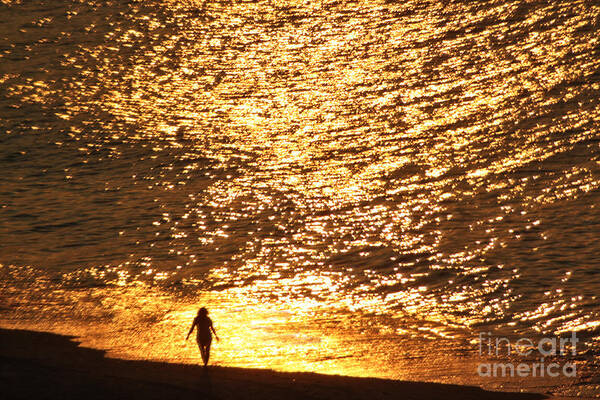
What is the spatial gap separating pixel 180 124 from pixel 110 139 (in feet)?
12.4

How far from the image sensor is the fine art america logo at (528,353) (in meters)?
23.9

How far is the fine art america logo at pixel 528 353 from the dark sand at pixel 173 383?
→ 1451 millimetres

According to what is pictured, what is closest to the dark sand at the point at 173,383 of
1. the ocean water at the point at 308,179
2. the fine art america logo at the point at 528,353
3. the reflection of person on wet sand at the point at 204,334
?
the reflection of person on wet sand at the point at 204,334

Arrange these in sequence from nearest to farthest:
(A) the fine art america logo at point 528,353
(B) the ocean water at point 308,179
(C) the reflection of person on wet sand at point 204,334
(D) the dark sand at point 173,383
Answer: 1. (D) the dark sand at point 173,383
2. (C) the reflection of person on wet sand at point 204,334
3. (A) the fine art america logo at point 528,353
4. (B) the ocean water at point 308,179

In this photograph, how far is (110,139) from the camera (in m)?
→ 44.6

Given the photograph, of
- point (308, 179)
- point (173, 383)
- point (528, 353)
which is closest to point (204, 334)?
point (173, 383)

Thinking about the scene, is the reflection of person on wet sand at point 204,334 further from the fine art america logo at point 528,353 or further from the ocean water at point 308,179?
the fine art america logo at point 528,353

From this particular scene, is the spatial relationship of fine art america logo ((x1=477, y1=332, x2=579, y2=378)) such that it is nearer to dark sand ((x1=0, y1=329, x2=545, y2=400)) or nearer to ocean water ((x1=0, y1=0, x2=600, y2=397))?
ocean water ((x1=0, y1=0, x2=600, y2=397))

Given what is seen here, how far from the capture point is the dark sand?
2212 centimetres

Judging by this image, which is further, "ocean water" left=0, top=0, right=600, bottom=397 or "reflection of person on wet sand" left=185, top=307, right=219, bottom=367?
"ocean water" left=0, top=0, right=600, bottom=397

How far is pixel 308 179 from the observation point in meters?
39.6

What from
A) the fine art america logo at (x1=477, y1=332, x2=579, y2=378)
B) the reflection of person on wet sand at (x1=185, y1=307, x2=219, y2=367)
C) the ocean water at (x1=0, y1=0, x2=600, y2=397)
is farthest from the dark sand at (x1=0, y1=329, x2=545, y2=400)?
→ the fine art america logo at (x1=477, y1=332, x2=579, y2=378)

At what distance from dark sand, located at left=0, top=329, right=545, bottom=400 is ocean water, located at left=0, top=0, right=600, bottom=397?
2.79ft

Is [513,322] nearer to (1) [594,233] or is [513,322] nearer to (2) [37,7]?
(1) [594,233]
